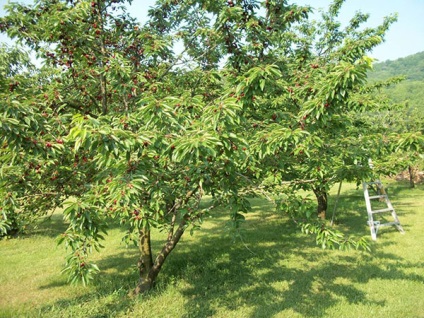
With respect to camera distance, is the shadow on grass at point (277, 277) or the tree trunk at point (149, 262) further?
the tree trunk at point (149, 262)

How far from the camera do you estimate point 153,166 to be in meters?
3.83

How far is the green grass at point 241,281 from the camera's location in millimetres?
5473

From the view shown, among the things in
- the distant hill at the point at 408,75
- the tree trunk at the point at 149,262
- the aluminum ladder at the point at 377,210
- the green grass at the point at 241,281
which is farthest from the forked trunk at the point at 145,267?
the distant hill at the point at 408,75

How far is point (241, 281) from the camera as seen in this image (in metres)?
6.66

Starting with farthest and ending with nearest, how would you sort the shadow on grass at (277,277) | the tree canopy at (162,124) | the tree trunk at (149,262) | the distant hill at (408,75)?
the distant hill at (408,75) → the tree trunk at (149,262) → the shadow on grass at (277,277) → the tree canopy at (162,124)

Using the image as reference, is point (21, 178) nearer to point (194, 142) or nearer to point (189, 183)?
point (189, 183)

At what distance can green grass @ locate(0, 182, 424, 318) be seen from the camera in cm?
547

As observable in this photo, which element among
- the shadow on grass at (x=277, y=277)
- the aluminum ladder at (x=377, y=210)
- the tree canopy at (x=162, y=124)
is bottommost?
the shadow on grass at (x=277, y=277)

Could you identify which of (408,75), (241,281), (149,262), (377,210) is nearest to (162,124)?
(149,262)

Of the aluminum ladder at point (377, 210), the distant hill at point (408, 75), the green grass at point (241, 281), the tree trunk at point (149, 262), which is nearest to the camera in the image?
the green grass at point (241, 281)

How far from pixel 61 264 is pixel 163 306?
439 cm

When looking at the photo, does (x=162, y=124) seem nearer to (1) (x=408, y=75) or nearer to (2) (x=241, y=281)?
(2) (x=241, y=281)

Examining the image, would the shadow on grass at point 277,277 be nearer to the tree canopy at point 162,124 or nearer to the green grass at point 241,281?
the green grass at point 241,281

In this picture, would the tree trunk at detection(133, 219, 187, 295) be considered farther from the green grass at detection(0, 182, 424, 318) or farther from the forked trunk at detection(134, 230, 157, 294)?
the green grass at detection(0, 182, 424, 318)
